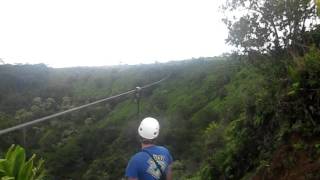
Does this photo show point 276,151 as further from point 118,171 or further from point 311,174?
point 118,171

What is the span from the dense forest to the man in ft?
9.50

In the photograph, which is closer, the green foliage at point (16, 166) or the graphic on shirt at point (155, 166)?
the graphic on shirt at point (155, 166)

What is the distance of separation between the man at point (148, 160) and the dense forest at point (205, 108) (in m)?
2.90

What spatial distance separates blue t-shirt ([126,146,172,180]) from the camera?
498 centimetres

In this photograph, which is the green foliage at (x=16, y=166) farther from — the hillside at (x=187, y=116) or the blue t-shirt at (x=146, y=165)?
the blue t-shirt at (x=146, y=165)

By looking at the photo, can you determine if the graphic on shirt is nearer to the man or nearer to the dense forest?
the man

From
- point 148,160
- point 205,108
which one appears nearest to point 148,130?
point 148,160

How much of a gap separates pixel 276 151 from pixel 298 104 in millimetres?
855

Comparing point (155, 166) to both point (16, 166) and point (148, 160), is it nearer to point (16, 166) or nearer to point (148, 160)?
point (148, 160)

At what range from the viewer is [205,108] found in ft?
103

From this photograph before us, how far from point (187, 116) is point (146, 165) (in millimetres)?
28793

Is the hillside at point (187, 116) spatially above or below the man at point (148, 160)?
below

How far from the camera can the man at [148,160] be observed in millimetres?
4988

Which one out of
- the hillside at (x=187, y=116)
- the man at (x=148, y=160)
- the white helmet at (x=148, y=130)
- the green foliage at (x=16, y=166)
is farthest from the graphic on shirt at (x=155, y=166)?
the green foliage at (x=16, y=166)
